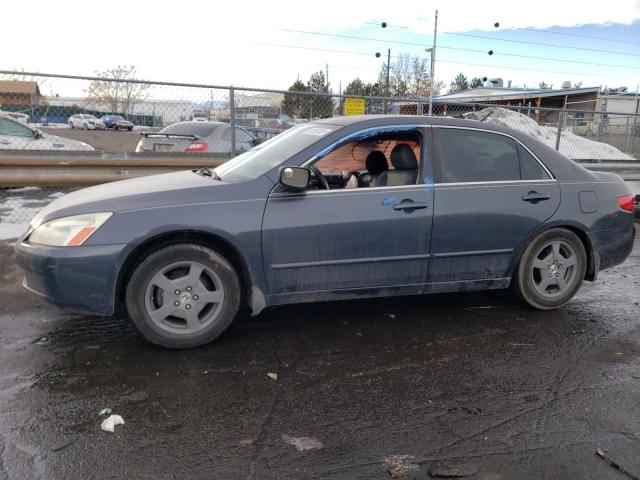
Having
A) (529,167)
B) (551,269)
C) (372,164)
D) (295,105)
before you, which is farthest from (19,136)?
(551,269)

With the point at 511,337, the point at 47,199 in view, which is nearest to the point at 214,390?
the point at 511,337

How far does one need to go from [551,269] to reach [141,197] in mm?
3472

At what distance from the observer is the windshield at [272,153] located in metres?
3.99

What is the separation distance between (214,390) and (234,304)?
2.39 ft

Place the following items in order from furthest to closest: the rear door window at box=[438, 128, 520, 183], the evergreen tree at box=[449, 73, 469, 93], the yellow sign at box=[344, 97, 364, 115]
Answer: the evergreen tree at box=[449, 73, 469, 93] < the yellow sign at box=[344, 97, 364, 115] < the rear door window at box=[438, 128, 520, 183]

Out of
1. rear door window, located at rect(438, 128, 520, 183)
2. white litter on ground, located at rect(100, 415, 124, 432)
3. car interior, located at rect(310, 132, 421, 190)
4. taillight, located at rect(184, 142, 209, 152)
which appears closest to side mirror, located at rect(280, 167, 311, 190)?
car interior, located at rect(310, 132, 421, 190)

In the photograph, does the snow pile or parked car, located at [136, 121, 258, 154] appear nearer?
parked car, located at [136, 121, 258, 154]

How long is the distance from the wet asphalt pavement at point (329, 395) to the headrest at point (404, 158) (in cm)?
128

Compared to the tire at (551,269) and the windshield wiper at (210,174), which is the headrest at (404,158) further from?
the windshield wiper at (210,174)

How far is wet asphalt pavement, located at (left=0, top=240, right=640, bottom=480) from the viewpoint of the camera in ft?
8.32

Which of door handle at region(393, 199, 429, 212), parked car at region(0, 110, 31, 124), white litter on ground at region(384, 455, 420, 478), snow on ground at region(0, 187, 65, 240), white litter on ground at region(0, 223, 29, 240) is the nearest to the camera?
white litter on ground at region(384, 455, 420, 478)

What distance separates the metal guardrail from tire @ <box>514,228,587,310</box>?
496cm

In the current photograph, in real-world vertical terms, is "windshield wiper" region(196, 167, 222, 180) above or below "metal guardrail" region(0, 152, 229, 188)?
above

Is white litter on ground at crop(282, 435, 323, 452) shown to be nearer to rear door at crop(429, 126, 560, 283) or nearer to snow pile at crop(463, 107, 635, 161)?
rear door at crop(429, 126, 560, 283)
